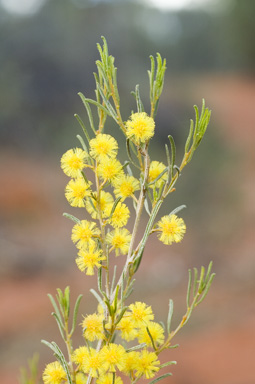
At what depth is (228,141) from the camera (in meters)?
7.29

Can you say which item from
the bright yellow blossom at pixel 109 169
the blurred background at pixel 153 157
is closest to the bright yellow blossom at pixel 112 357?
the bright yellow blossom at pixel 109 169

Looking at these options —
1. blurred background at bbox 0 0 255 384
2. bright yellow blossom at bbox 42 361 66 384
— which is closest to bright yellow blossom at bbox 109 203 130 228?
bright yellow blossom at bbox 42 361 66 384

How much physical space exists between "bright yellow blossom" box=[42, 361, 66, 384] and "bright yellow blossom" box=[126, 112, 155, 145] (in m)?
0.16

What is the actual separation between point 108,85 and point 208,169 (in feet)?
18.5

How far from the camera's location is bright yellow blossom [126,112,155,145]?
324 mm

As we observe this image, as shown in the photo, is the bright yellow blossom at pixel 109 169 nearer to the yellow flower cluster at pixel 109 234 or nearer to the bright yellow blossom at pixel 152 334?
the yellow flower cluster at pixel 109 234

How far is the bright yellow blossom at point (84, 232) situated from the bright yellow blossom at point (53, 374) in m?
0.08

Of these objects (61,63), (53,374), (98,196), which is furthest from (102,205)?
(61,63)

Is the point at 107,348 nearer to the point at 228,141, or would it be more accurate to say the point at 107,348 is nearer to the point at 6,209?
the point at 6,209

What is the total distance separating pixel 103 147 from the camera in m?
0.33

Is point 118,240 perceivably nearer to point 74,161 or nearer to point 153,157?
point 74,161

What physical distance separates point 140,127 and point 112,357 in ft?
0.48

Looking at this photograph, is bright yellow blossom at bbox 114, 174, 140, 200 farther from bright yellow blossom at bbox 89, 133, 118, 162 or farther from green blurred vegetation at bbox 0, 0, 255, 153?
green blurred vegetation at bbox 0, 0, 255, 153

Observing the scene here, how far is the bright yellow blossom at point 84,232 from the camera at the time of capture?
0.33 m
